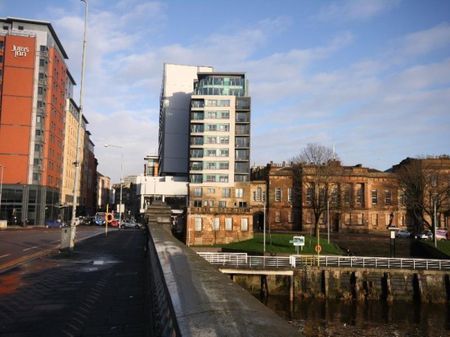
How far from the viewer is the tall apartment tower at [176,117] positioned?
11169cm

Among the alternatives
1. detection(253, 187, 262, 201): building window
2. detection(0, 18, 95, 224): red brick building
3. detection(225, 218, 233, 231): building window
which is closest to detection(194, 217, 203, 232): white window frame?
detection(225, 218, 233, 231): building window

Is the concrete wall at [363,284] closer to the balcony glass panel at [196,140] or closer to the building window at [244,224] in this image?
the building window at [244,224]

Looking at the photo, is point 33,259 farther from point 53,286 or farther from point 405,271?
point 405,271

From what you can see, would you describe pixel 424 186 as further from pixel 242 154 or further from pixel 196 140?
pixel 196 140

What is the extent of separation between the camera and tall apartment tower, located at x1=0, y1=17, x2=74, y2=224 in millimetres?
81125

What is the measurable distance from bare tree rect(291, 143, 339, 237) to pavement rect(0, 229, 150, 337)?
5327cm

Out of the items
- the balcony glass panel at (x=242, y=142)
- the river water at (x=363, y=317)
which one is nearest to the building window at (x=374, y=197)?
the balcony glass panel at (x=242, y=142)

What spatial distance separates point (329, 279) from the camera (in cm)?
4362

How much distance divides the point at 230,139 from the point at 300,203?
20479 millimetres

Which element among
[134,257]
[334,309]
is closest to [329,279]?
[334,309]

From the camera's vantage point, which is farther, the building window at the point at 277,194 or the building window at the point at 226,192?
the building window at the point at 226,192

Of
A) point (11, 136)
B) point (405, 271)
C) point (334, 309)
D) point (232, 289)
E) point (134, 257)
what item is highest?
point (11, 136)

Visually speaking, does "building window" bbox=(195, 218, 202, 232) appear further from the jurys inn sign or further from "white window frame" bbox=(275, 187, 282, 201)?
the jurys inn sign

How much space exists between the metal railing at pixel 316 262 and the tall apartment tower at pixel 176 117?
68.0m
